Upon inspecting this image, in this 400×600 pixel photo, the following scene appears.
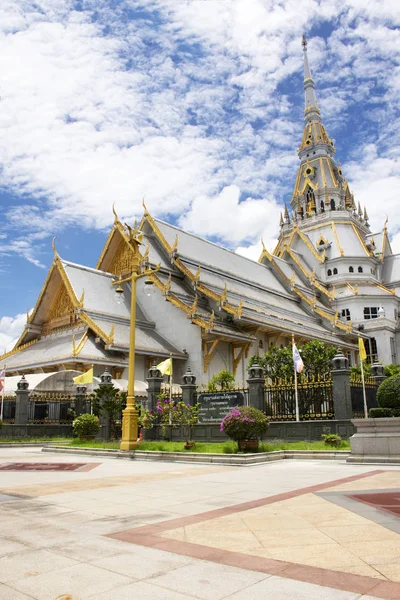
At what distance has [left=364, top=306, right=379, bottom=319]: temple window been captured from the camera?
153 ft

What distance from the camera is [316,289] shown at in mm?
48375

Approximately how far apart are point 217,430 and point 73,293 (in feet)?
48.2

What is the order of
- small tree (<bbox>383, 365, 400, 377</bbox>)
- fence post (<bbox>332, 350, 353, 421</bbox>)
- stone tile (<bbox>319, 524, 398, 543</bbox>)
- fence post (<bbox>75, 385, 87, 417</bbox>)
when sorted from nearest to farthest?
stone tile (<bbox>319, 524, 398, 543</bbox>) → fence post (<bbox>332, 350, 353, 421</bbox>) → fence post (<bbox>75, 385, 87, 417</bbox>) → small tree (<bbox>383, 365, 400, 377</bbox>)

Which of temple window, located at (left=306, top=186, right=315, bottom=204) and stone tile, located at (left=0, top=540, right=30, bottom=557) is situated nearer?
stone tile, located at (left=0, top=540, right=30, bottom=557)

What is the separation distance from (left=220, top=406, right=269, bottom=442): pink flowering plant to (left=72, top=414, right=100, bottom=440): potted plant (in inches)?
290

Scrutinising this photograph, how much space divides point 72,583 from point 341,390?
528 inches

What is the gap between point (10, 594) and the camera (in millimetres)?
3369

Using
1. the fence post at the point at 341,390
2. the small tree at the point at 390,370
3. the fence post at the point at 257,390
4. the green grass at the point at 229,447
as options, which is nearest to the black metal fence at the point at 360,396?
the fence post at the point at 341,390

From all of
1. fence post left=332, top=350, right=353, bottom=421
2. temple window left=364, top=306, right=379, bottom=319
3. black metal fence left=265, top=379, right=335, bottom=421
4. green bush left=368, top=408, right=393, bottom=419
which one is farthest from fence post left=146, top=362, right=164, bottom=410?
temple window left=364, top=306, right=379, bottom=319

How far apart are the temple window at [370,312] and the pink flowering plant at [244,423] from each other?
3513 centimetres

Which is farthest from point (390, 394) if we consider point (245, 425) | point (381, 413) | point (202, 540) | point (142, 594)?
point (142, 594)

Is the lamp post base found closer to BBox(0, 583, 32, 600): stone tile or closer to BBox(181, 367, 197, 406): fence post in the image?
BBox(181, 367, 197, 406): fence post

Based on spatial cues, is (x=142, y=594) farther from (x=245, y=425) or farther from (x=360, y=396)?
(x=360, y=396)

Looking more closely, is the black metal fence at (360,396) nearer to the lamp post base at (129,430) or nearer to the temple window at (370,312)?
the lamp post base at (129,430)
